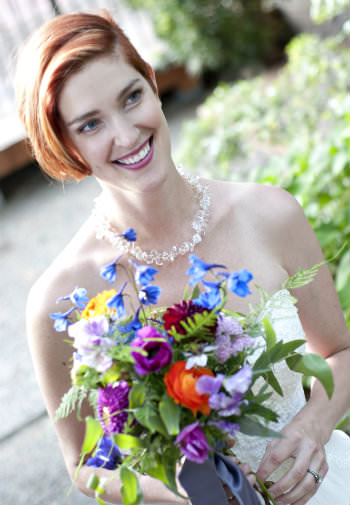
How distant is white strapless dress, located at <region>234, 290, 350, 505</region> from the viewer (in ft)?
5.88

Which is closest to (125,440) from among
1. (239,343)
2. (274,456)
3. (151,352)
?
(151,352)

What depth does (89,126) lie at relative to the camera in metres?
1.67

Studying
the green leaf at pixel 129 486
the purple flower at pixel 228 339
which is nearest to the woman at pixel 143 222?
the green leaf at pixel 129 486

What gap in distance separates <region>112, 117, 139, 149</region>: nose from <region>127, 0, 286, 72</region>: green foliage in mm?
7309

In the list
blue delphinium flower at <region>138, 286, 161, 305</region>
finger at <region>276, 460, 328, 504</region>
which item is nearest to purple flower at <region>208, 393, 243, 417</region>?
blue delphinium flower at <region>138, 286, 161, 305</region>

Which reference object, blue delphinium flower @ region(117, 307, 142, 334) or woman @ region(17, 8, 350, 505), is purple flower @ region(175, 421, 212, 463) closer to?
blue delphinium flower @ region(117, 307, 142, 334)

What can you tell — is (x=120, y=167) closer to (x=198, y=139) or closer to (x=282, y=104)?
(x=198, y=139)

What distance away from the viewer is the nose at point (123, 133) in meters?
1.65

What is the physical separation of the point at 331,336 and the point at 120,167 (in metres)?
0.91

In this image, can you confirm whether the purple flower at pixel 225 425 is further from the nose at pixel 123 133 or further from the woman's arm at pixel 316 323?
the nose at pixel 123 133

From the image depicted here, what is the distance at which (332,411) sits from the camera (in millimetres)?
1768

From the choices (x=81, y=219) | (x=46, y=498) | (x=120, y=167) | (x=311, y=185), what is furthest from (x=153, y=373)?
(x=81, y=219)

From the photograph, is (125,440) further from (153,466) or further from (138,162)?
(138,162)

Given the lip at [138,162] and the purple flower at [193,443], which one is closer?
the purple flower at [193,443]
